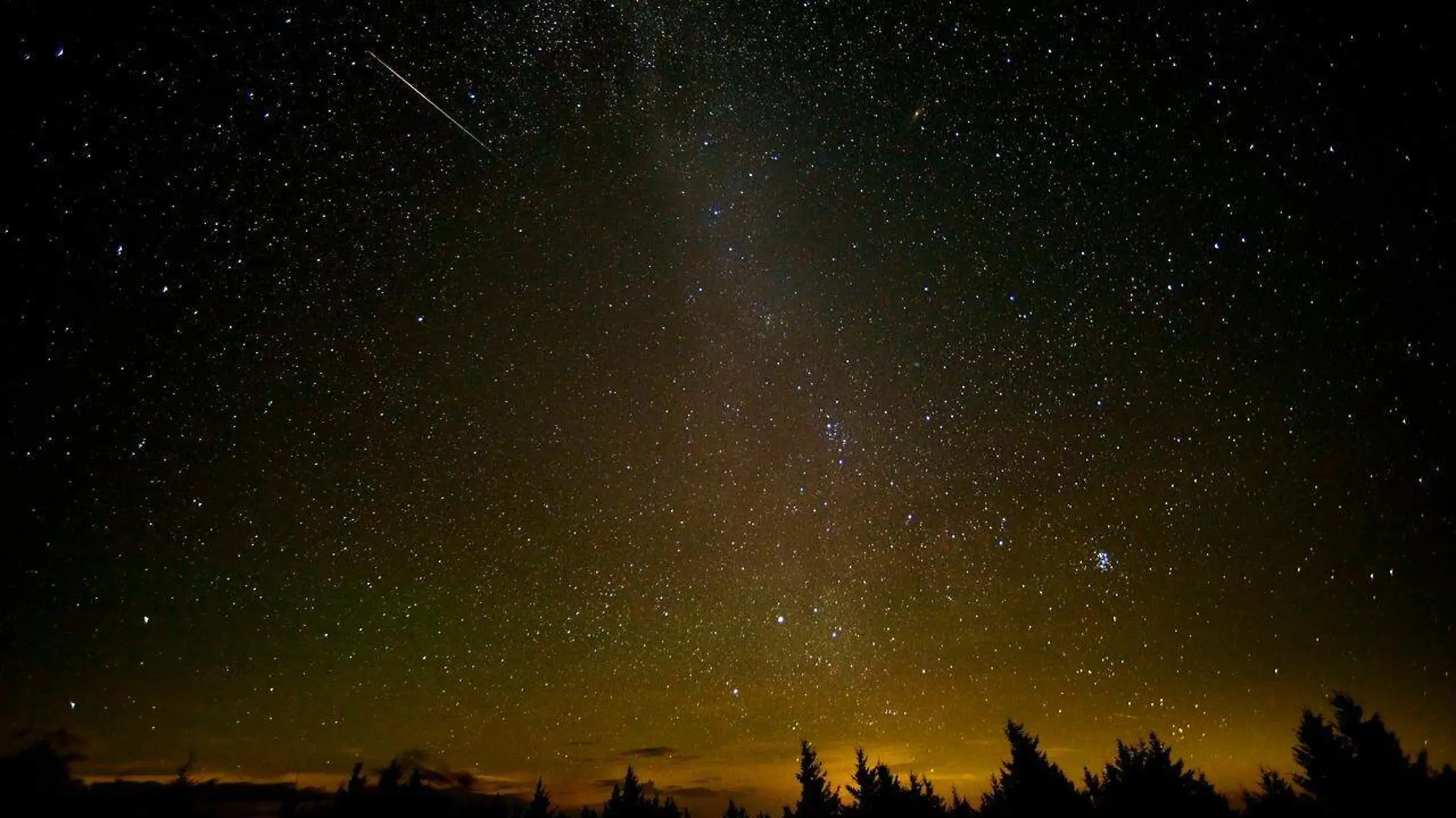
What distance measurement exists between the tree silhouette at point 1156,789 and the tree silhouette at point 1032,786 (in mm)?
1349

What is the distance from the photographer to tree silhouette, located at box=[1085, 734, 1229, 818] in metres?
16.6

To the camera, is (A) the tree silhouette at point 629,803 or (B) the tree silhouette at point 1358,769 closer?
(B) the tree silhouette at point 1358,769

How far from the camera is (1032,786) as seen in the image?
18312 mm

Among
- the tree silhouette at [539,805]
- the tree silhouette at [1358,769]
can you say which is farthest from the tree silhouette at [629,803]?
the tree silhouette at [1358,769]

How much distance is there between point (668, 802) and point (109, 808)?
5594cm

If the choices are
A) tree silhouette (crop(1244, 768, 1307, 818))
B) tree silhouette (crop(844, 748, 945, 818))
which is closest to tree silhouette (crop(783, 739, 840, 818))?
tree silhouette (crop(844, 748, 945, 818))

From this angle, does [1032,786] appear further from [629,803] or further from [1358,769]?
[629,803]

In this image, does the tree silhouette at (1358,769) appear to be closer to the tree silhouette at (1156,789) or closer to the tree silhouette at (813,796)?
the tree silhouette at (1156,789)

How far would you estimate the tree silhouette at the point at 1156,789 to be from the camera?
54.5 feet

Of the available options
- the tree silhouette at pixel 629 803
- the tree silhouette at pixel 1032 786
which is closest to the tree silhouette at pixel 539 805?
the tree silhouette at pixel 629 803

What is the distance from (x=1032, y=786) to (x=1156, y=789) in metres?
3.26

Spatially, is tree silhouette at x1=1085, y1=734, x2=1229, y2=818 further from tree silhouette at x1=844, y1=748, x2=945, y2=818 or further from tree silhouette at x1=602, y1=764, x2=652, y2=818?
tree silhouette at x1=602, y1=764, x2=652, y2=818

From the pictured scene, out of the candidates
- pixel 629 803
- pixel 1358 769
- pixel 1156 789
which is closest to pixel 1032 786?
pixel 1156 789

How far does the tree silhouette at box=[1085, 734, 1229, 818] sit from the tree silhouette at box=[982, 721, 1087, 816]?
1349 millimetres
